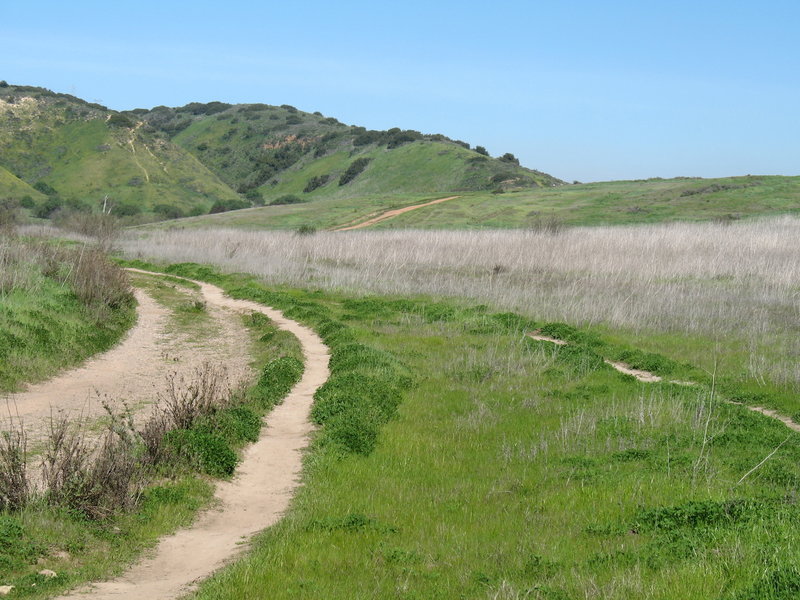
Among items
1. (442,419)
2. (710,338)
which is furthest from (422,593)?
(710,338)

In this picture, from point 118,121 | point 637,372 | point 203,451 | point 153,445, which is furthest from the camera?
point 118,121

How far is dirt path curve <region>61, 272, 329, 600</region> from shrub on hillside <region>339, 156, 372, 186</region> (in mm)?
96353

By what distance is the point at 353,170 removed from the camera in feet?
355

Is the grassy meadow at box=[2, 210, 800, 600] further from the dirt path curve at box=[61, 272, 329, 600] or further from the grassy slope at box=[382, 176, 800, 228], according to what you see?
the grassy slope at box=[382, 176, 800, 228]

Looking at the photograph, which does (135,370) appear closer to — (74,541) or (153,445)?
(153,445)

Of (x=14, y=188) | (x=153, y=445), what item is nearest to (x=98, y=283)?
(x=153, y=445)

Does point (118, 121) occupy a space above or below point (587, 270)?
above

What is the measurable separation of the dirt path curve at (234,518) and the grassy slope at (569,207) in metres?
32.1

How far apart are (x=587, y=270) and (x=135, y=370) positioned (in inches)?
669

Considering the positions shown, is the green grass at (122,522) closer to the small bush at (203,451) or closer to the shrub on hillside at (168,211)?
the small bush at (203,451)

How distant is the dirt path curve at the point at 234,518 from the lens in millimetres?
5816

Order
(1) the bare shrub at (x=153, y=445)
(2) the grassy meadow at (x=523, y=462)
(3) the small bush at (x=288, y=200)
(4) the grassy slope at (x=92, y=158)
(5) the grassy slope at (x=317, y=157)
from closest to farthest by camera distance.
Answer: (2) the grassy meadow at (x=523, y=462)
(1) the bare shrub at (x=153, y=445)
(4) the grassy slope at (x=92, y=158)
(5) the grassy slope at (x=317, y=157)
(3) the small bush at (x=288, y=200)

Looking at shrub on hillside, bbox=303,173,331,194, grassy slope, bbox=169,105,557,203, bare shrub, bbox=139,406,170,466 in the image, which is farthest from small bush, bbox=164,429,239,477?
shrub on hillside, bbox=303,173,331,194

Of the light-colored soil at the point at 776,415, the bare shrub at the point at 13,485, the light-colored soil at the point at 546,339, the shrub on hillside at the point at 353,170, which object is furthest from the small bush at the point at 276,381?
the shrub on hillside at the point at 353,170
